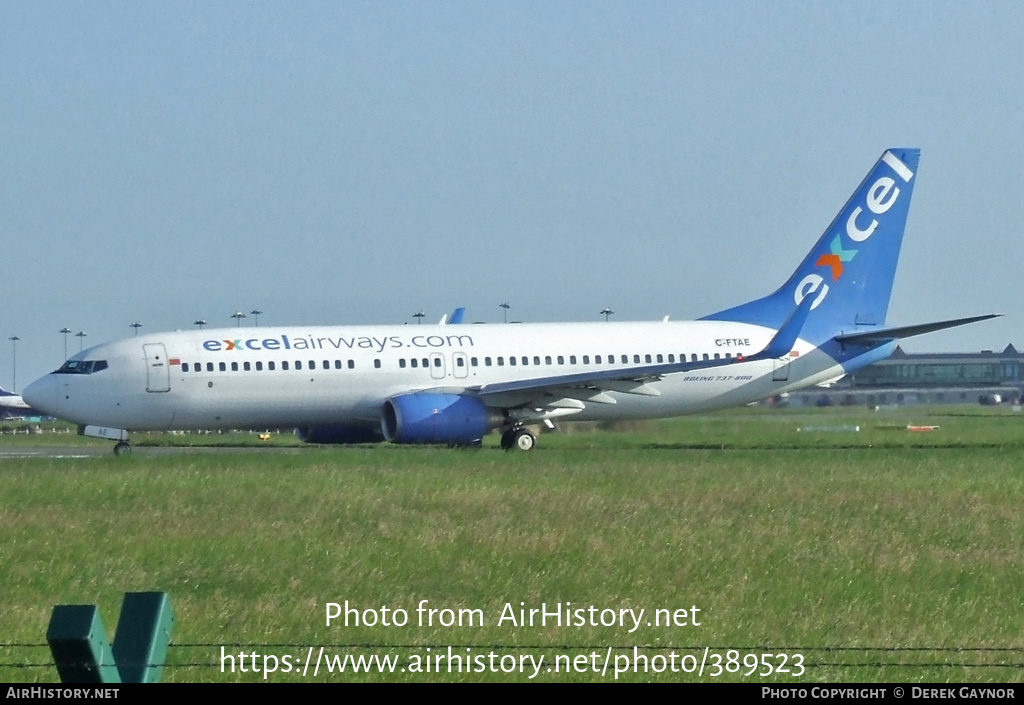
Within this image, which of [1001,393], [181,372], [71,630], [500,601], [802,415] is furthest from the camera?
[1001,393]

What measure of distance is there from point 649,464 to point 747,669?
17.8 m

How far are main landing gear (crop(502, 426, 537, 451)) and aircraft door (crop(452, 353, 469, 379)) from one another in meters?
1.75

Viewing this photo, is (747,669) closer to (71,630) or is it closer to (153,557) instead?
(71,630)

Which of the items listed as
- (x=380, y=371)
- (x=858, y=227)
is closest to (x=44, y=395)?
(x=380, y=371)

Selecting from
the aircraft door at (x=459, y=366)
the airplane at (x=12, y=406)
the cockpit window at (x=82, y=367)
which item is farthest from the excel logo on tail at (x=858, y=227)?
the airplane at (x=12, y=406)

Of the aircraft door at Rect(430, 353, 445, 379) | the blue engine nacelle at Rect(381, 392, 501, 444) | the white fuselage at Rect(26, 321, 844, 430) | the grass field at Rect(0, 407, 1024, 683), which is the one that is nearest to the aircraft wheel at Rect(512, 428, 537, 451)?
the white fuselage at Rect(26, 321, 844, 430)

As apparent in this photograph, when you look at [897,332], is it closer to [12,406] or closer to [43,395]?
[43,395]

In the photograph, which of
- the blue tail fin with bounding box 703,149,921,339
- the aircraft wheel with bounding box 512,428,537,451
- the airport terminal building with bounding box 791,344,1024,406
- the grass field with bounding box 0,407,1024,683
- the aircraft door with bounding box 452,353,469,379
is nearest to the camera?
the grass field with bounding box 0,407,1024,683

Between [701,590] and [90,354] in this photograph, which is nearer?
[701,590]

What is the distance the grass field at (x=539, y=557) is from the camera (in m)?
12.2

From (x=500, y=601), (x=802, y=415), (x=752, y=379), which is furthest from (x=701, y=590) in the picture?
(x=802, y=415)

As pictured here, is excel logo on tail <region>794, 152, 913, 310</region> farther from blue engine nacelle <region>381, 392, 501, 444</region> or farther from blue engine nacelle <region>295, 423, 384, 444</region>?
blue engine nacelle <region>295, 423, 384, 444</region>

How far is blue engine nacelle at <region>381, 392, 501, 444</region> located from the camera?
35125 millimetres

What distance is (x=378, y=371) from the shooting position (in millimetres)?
36688
